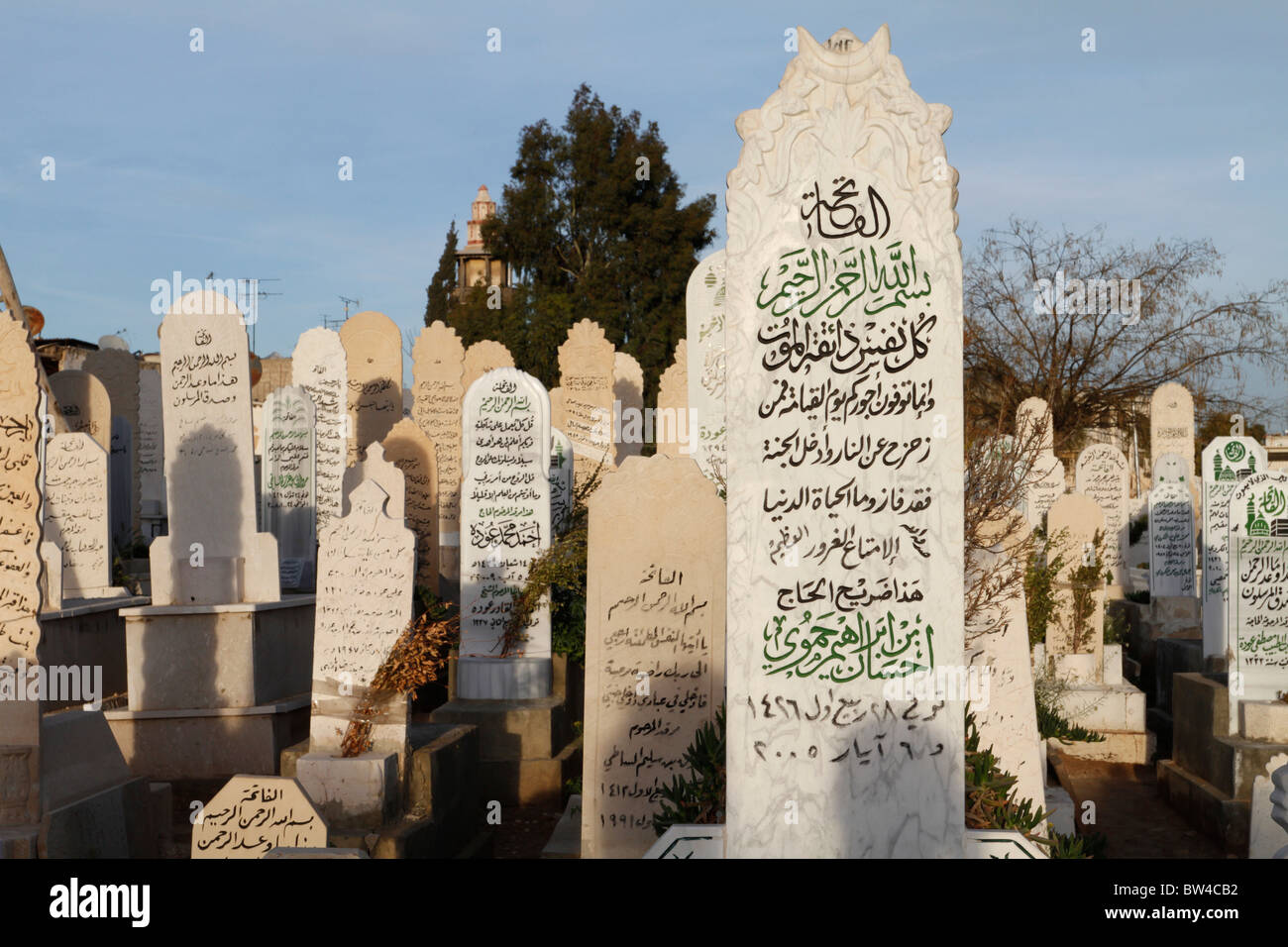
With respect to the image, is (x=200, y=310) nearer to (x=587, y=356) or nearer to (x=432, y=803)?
(x=432, y=803)

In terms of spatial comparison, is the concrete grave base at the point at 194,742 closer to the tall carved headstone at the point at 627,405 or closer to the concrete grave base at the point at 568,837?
the concrete grave base at the point at 568,837

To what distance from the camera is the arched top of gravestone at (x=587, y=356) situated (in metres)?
17.2

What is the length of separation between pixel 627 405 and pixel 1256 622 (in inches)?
449

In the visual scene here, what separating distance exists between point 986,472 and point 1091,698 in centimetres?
537

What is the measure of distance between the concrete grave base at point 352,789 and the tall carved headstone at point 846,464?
303 cm

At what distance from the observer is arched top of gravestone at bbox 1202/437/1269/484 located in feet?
44.5

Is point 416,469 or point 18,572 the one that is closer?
point 18,572

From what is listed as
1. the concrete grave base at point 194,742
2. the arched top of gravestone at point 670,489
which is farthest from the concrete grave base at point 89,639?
the arched top of gravestone at point 670,489

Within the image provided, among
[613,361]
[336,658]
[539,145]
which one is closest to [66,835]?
[336,658]

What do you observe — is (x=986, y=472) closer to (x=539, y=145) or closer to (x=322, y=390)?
(x=322, y=390)

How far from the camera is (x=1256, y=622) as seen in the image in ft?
27.3

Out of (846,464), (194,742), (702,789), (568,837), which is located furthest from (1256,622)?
(194,742)

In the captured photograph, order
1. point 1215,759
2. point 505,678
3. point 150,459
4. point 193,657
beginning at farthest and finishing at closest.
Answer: point 150,459
point 505,678
point 193,657
point 1215,759

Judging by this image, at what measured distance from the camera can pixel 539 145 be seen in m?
36.7
